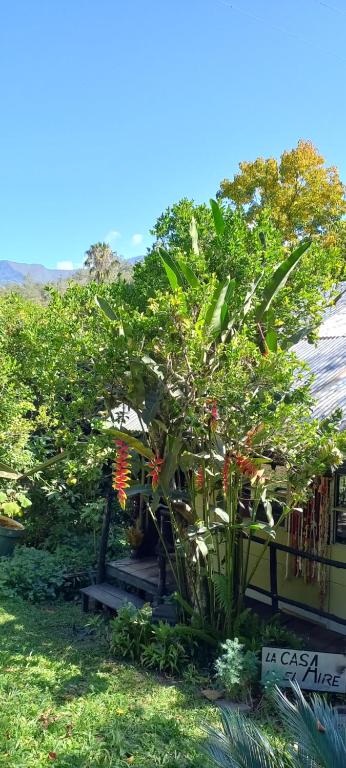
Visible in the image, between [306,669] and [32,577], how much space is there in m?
5.02

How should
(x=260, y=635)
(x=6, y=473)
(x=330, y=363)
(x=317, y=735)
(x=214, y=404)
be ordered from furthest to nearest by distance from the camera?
(x=330, y=363), (x=6, y=473), (x=260, y=635), (x=214, y=404), (x=317, y=735)

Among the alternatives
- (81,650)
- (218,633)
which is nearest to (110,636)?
(81,650)

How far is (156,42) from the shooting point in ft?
25.8

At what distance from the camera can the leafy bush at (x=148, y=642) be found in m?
5.65

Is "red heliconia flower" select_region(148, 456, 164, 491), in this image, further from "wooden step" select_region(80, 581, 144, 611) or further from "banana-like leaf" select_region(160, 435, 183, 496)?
"wooden step" select_region(80, 581, 144, 611)

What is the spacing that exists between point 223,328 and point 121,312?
948 millimetres

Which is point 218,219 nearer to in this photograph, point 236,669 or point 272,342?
point 272,342

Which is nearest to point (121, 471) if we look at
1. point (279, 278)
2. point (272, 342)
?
point (272, 342)

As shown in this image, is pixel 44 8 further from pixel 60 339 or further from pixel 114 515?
pixel 114 515

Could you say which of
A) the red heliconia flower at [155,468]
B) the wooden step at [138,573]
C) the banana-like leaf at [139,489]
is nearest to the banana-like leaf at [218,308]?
the red heliconia flower at [155,468]

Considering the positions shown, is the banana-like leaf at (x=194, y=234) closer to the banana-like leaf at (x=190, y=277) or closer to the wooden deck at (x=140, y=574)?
the banana-like leaf at (x=190, y=277)

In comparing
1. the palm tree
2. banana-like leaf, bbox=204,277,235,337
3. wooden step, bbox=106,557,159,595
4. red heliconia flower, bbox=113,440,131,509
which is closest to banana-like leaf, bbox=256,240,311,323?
banana-like leaf, bbox=204,277,235,337

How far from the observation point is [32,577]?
8.77 metres

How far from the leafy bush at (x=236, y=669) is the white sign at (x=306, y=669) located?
125mm
